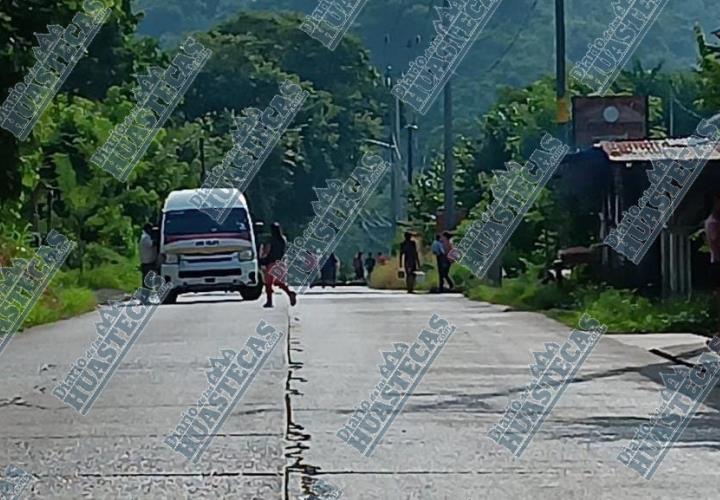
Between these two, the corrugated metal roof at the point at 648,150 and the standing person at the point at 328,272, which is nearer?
the corrugated metal roof at the point at 648,150

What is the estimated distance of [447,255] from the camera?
3753 cm

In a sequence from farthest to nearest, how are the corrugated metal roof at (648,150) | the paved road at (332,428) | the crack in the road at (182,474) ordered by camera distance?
the corrugated metal roof at (648,150) < the crack in the road at (182,474) < the paved road at (332,428)

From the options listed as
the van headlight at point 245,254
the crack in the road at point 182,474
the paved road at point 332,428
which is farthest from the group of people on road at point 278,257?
the crack in the road at point 182,474

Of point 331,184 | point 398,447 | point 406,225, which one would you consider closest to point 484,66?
point 331,184

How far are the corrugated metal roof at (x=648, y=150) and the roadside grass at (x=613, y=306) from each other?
2068 mm

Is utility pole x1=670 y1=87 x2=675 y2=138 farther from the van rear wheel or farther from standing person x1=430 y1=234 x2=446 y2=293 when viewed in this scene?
the van rear wheel

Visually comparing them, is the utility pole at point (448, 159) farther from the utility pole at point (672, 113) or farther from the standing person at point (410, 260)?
the utility pole at point (672, 113)

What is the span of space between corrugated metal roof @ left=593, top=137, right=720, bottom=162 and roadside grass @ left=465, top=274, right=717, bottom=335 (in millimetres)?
2068

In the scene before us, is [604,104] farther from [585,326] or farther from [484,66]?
[484,66]

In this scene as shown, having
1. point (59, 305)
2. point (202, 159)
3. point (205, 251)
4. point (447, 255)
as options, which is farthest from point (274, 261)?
point (202, 159)

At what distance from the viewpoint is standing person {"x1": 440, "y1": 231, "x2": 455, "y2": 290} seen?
36969mm

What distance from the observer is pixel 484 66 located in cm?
8400

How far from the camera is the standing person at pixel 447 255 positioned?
121 ft

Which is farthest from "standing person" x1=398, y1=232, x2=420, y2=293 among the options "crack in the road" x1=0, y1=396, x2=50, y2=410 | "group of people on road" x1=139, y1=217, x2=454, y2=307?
"crack in the road" x1=0, y1=396, x2=50, y2=410
